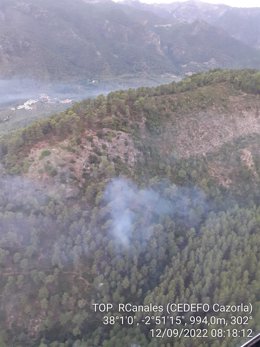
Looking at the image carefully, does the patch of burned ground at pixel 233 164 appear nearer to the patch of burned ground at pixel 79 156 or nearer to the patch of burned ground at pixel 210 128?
the patch of burned ground at pixel 210 128

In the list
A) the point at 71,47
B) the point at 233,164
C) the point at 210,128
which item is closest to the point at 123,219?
the point at 233,164

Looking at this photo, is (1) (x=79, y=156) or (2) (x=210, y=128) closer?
(1) (x=79, y=156)

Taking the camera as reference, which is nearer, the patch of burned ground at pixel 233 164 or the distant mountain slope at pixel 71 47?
the patch of burned ground at pixel 233 164

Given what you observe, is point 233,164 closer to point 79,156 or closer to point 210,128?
point 210,128

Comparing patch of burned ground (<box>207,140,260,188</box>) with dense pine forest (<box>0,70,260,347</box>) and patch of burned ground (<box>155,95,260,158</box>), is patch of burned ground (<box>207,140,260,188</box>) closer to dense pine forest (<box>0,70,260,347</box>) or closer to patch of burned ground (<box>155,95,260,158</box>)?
dense pine forest (<box>0,70,260,347</box>)

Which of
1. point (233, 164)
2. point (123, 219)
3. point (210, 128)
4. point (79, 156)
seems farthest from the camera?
point (210, 128)

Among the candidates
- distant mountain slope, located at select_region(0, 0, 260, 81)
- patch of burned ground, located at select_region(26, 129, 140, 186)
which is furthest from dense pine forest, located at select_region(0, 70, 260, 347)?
distant mountain slope, located at select_region(0, 0, 260, 81)

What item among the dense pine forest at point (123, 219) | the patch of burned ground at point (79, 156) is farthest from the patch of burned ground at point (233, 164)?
the patch of burned ground at point (79, 156)

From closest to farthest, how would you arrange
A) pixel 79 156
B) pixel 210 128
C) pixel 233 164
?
pixel 79 156 < pixel 233 164 < pixel 210 128

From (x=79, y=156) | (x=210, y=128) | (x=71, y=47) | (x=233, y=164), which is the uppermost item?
(x=71, y=47)
